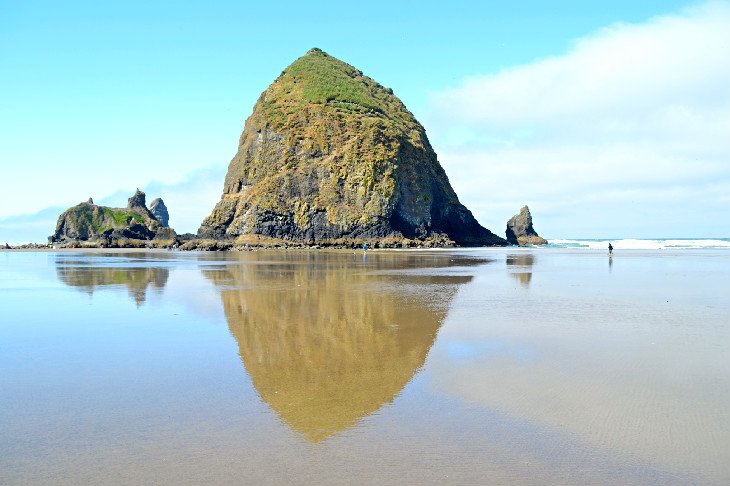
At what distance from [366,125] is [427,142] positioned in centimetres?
2484

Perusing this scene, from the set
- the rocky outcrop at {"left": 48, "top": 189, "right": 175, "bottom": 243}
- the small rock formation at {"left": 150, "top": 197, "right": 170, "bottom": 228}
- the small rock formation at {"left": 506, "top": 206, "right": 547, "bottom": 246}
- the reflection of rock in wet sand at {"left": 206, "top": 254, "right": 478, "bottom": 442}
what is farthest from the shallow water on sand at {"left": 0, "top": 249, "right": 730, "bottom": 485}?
the small rock formation at {"left": 150, "top": 197, "right": 170, "bottom": 228}

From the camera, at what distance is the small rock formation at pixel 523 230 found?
127250 millimetres

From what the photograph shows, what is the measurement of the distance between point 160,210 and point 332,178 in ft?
338

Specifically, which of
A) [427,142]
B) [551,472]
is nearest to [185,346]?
[551,472]

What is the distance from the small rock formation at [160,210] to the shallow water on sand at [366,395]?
538ft

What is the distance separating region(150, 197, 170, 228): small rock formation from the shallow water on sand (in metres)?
164

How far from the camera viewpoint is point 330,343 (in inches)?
452

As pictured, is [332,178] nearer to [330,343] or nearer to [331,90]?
[331,90]

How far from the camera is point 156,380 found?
8.63 meters

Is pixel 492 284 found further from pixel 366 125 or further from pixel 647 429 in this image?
pixel 366 125

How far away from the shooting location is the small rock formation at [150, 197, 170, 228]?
16950 cm

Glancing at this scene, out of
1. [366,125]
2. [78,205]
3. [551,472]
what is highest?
[366,125]

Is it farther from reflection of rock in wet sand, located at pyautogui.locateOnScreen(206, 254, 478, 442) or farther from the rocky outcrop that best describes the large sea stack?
reflection of rock in wet sand, located at pyautogui.locateOnScreen(206, 254, 478, 442)

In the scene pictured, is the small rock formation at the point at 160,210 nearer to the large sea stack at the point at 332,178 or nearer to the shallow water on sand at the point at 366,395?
the large sea stack at the point at 332,178
